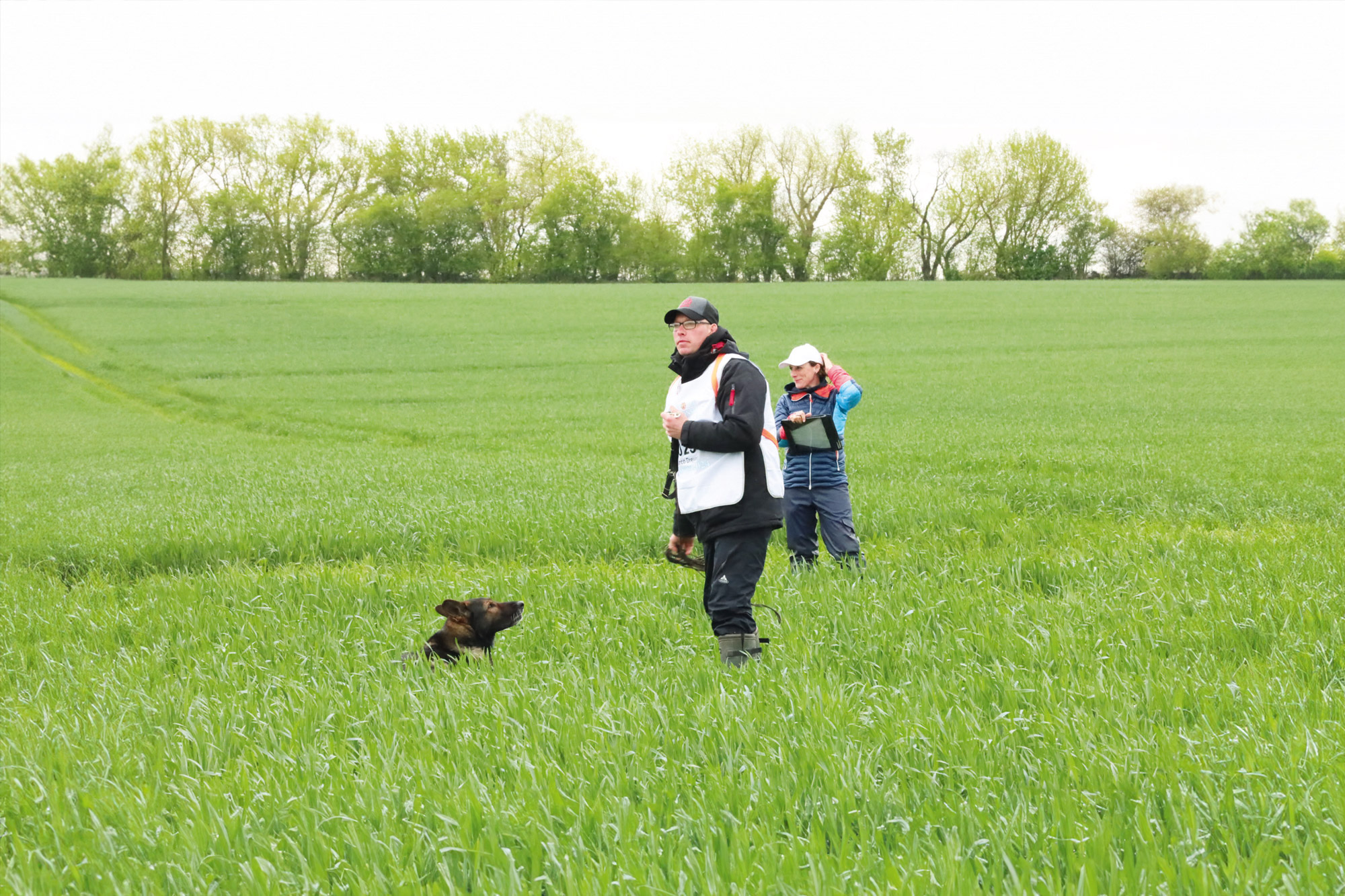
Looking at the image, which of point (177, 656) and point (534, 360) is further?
point (534, 360)

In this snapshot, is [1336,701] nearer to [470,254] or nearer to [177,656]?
[177,656]

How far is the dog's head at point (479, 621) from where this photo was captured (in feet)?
16.6

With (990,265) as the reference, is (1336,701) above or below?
below

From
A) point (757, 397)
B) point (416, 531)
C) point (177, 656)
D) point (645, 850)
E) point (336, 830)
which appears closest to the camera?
point (645, 850)

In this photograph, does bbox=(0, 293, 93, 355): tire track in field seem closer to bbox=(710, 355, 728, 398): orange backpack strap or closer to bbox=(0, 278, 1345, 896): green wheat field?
bbox=(0, 278, 1345, 896): green wheat field

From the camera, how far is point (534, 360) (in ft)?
113

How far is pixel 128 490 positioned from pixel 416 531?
6.44 m

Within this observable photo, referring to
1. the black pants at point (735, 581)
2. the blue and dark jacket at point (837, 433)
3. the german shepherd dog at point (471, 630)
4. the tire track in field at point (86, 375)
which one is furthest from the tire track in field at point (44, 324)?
the black pants at point (735, 581)

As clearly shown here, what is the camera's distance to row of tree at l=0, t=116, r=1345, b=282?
7656cm

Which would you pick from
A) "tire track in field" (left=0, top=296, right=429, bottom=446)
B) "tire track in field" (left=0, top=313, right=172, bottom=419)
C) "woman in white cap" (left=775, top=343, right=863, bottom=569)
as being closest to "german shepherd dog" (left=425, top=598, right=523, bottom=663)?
"woman in white cap" (left=775, top=343, right=863, bottom=569)

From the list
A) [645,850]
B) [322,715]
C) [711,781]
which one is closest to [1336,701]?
[711,781]

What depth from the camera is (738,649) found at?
4949mm

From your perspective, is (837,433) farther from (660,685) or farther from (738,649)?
(660,685)

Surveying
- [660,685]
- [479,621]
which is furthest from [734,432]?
[479,621]
